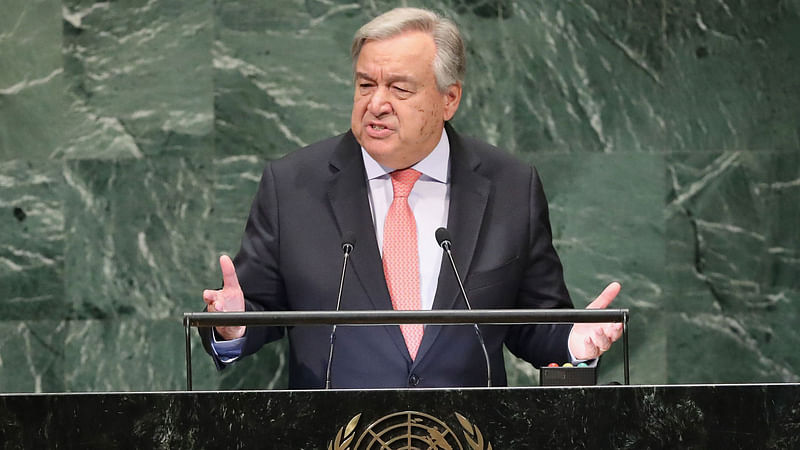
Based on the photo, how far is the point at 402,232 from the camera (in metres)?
3.24

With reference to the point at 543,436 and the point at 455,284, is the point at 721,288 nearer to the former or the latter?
the point at 455,284

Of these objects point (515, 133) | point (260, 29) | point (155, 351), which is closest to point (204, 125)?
point (260, 29)

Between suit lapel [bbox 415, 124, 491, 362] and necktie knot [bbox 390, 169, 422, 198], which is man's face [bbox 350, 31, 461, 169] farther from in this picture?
suit lapel [bbox 415, 124, 491, 362]

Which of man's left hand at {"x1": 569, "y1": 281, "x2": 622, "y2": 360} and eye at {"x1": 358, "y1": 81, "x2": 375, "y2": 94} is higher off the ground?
eye at {"x1": 358, "y1": 81, "x2": 375, "y2": 94}

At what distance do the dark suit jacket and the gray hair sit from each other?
21cm

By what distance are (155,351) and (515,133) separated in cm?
165

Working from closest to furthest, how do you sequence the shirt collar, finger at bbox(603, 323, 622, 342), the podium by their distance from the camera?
1. the podium
2. finger at bbox(603, 323, 622, 342)
3. the shirt collar

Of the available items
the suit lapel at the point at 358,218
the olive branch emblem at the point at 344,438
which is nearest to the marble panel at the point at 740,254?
the suit lapel at the point at 358,218

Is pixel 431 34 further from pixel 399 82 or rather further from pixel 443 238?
pixel 443 238

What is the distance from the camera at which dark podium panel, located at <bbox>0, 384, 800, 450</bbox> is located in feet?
7.00

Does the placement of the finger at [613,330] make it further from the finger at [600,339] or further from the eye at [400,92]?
the eye at [400,92]

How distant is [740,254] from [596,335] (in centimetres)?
217

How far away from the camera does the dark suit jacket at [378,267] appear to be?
3.12 meters

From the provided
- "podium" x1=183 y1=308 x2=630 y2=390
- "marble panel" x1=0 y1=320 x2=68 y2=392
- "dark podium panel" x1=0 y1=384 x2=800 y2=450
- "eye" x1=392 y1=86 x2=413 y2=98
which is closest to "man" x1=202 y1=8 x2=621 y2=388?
"eye" x1=392 y1=86 x2=413 y2=98
